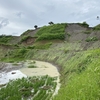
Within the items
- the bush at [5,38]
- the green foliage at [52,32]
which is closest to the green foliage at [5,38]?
the bush at [5,38]

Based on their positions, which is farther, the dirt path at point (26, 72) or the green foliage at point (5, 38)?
the green foliage at point (5, 38)

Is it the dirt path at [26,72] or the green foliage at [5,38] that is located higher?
the green foliage at [5,38]

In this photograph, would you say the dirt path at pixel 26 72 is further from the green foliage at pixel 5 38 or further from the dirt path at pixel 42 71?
the green foliage at pixel 5 38

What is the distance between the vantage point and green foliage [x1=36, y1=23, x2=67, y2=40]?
66938 mm

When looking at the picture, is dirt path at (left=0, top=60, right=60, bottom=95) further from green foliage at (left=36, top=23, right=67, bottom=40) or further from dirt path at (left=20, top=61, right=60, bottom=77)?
green foliage at (left=36, top=23, right=67, bottom=40)

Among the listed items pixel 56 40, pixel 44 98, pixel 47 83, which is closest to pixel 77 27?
pixel 56 40

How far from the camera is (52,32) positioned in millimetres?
73500

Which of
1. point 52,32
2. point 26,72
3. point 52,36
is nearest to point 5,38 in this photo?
point 52,32

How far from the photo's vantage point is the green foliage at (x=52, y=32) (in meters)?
66.9

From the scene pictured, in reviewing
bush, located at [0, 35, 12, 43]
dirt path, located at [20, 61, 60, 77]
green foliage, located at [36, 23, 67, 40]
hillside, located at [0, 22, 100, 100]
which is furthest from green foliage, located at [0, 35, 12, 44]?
dirt path, located at [20, 61, 60, 77]

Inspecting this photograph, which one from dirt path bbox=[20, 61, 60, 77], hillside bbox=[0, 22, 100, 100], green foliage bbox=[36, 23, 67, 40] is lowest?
dirt path bbox=[20, 61, 60, 77]

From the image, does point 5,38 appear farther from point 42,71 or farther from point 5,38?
point 42,71

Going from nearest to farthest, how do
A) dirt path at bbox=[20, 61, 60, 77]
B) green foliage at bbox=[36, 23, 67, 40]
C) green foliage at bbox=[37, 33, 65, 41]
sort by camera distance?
dirt path at bbox=[20, 61, 60, 77], green foliage at bbox=[37, 33, 65, 41], green foliage at bbox=[36, 23, 67, 40]

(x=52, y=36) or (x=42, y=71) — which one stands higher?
(x=52, y=36)
